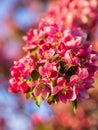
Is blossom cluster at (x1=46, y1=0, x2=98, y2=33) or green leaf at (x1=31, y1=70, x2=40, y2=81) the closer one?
green leaf at (x1=31, y1=70, x2=40, y2=81)

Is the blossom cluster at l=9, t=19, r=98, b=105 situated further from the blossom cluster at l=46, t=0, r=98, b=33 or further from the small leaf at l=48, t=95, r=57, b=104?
the blossom cluster at l=46, t=0, r=98, b=33

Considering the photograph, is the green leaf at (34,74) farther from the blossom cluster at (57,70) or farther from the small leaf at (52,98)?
the small leaf at (52,98)

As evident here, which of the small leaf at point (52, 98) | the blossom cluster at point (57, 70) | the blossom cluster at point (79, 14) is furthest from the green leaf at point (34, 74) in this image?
the blossom cluster at point (79, 14)

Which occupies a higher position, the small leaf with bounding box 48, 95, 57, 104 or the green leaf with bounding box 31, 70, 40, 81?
the green leaf with bounding box 31, 70, 40, 81

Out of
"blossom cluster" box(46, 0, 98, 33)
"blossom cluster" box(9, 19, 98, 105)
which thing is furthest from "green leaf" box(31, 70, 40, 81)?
"blossom cluster" box(46, 0, 98, 33)

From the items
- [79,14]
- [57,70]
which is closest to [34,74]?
[57,70]

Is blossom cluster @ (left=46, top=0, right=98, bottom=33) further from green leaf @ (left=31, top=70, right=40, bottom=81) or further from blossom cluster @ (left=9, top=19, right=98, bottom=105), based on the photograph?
green leaf @ (left=31, top=70, right=40, bottom=81)

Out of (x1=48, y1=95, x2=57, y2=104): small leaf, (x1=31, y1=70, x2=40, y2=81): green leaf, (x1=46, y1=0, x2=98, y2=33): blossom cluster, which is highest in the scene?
(x1=46, y1=0, x2=98, y2=33): blossom cluster
